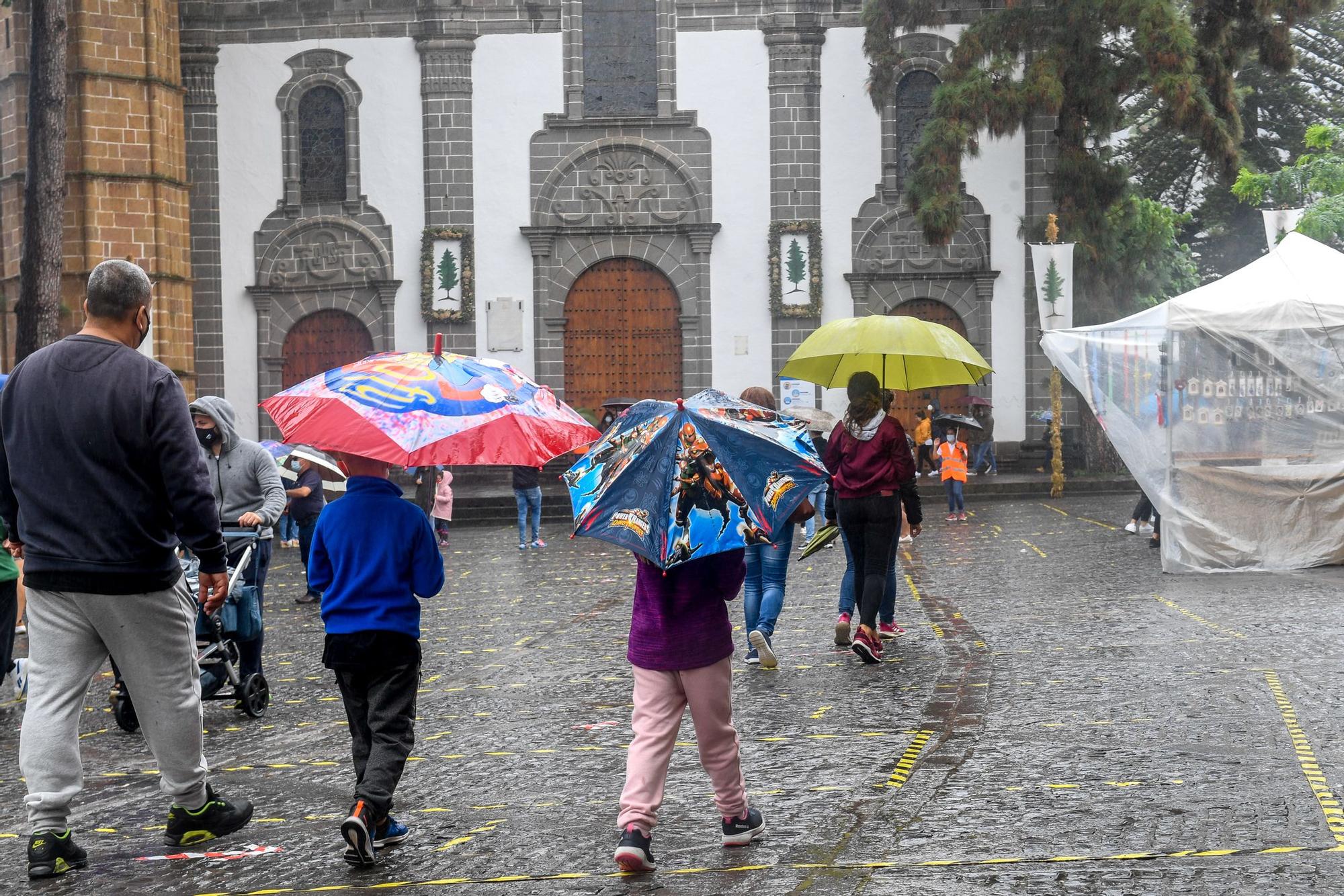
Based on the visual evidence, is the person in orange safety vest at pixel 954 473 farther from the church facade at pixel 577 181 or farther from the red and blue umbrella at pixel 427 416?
the red and blue umbrella at pixel 427 416

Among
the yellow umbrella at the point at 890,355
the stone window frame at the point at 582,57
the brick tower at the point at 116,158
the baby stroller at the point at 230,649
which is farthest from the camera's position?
the stone window frame at the point at 582,57

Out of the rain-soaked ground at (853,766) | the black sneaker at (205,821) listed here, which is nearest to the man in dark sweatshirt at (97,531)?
the black sneaker at (205,821)

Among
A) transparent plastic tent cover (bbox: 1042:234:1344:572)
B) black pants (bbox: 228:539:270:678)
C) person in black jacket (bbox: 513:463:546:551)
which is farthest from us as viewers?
person in black jacket (bbox: 513:463:546:551)

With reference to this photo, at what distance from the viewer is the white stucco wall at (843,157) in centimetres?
2803

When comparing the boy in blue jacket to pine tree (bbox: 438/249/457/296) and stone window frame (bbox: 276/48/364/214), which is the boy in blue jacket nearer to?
pine tree (bbox: 438/249/457/296)

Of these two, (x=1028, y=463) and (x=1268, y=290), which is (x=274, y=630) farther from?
(x=1028, y=463)

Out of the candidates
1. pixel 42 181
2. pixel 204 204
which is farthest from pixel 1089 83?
pixel 42 181

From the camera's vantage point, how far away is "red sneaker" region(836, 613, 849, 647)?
948 centimetres

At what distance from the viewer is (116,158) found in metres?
25.9

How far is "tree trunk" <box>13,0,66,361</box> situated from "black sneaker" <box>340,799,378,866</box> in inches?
532

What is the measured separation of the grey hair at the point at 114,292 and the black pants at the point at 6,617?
8.96 ft

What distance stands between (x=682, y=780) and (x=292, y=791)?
5.06 feet

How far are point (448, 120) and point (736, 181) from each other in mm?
5289

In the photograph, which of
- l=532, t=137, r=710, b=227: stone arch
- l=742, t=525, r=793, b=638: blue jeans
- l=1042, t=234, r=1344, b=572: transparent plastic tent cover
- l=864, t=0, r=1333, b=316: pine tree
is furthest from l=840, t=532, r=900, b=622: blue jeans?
l=532, t=137, r=710, b=227: stone arch
